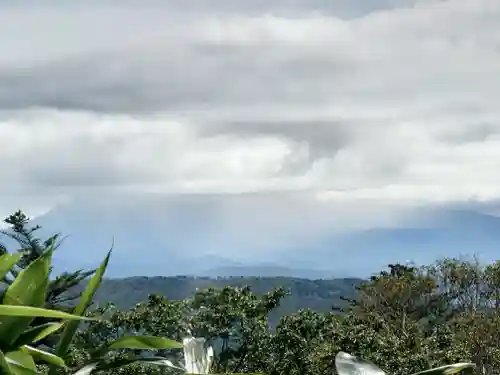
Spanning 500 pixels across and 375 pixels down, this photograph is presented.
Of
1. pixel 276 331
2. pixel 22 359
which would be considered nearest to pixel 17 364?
pixel 22 359

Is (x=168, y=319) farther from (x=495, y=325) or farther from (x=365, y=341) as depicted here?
(x=495, y=325)

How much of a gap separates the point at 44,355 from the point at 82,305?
5 cm

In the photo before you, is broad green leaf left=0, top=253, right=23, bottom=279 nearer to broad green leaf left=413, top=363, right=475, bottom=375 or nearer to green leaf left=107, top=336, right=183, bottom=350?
green leaf left=107, top=336, right=183, bottom=350

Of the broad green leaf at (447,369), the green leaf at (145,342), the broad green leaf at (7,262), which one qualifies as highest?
the broad green leaf at (7,262)

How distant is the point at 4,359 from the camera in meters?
0.66

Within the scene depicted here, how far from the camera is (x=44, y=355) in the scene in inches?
29.4

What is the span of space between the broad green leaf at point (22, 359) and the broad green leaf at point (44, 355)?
10 mm

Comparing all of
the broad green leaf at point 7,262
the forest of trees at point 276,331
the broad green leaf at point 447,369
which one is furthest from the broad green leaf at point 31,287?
the forest of trees at point 276,331

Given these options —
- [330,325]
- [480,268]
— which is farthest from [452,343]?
[480,268]

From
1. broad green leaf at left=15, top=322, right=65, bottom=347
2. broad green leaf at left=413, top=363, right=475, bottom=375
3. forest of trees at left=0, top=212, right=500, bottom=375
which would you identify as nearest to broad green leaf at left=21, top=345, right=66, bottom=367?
broad green leaf at left=15, top=322, right=65, bottom=347

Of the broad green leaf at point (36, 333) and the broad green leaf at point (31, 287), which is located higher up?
the broad green leaf at point (31, 287)

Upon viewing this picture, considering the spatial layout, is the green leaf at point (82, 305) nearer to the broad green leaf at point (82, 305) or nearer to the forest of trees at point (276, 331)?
the broad green leaf at point (82, 305)

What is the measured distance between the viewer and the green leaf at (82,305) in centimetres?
75

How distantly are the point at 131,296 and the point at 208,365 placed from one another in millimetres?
123399
